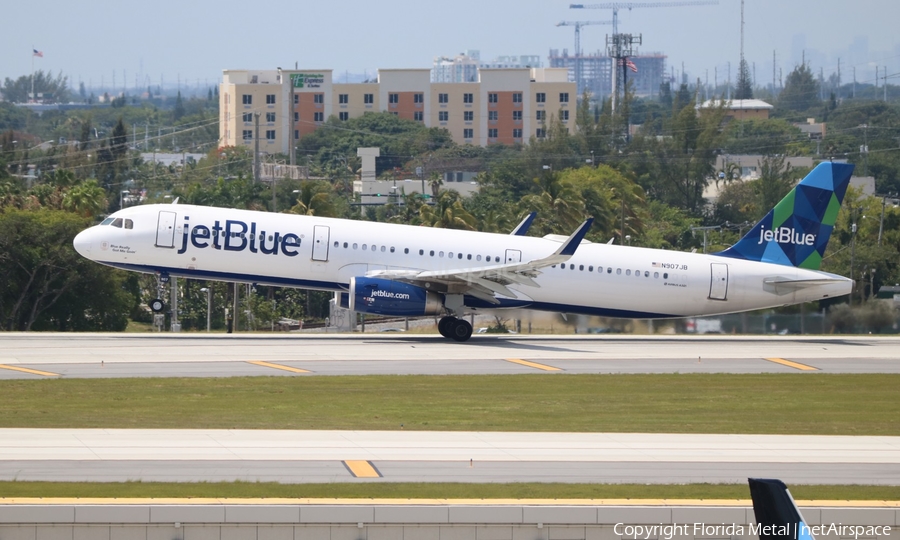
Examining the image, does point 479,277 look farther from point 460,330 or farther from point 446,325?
point 446,325

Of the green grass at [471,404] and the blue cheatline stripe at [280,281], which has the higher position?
the blue cheatline stripe at [280,281]

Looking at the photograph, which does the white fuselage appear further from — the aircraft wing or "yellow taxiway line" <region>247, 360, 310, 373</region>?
"yellow taxiway line" <region>247, 360, 310, 373</region>

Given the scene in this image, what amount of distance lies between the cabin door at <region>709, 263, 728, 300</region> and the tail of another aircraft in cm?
3291

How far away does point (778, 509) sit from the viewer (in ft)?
35.9

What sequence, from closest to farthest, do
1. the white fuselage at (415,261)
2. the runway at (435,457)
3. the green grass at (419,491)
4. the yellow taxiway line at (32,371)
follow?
the green grass at (419,491) < the runway at (435,457) < the yellow taxiway line at (32,371) < the white fuselage at (415,261)

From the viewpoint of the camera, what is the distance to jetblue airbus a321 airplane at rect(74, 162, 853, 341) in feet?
130

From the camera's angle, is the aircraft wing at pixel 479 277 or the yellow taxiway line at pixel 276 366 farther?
the aircraft wing at pixel 479 277

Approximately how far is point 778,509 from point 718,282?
1305 inches

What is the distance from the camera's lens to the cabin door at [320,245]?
40.0m

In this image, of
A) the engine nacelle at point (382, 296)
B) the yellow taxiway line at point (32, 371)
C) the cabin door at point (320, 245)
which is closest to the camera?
the yellow taxiway line at point (32, 371)

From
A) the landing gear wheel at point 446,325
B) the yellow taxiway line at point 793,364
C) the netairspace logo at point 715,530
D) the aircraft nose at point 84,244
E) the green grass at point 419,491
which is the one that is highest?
the aircraft nose at point 84,244

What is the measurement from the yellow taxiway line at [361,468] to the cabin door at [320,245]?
64.0 feet

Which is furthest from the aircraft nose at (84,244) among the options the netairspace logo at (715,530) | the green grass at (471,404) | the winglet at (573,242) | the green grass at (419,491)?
the netairspace logo at (715,530)

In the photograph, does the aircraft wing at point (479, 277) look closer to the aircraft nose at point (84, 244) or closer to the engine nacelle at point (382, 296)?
the engine nacelle at point (382, 296)
